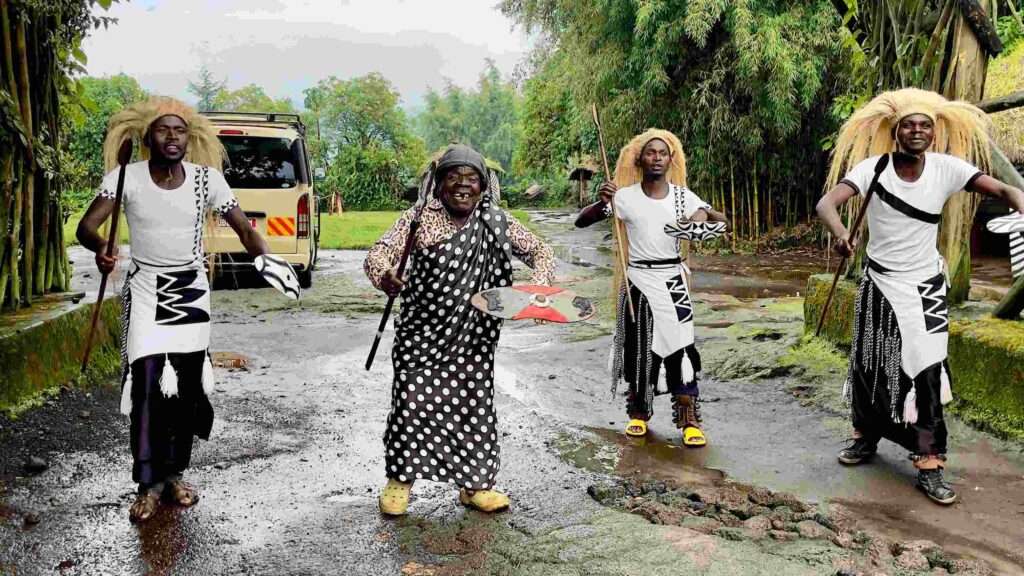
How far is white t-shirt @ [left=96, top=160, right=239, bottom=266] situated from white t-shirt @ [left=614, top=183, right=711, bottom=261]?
2.31 m

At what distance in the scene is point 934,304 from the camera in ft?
14.7

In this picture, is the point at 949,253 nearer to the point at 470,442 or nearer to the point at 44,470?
the point at 470,442

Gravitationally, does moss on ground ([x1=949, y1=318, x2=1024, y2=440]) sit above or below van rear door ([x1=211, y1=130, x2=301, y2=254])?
below

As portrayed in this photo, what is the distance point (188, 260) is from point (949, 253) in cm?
408

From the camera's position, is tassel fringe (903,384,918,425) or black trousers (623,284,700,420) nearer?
tassel fringe (903,384,918,425)

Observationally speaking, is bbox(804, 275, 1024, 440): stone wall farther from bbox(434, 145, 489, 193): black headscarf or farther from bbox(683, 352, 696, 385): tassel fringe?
bbox(434, 145, 489, 193): black headscarf

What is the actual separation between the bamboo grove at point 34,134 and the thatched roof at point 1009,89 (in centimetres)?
1120

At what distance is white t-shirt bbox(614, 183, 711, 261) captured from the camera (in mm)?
5301

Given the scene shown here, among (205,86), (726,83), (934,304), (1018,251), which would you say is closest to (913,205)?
(934,304)

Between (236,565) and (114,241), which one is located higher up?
(114,241)

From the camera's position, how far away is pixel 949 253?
5.44 m

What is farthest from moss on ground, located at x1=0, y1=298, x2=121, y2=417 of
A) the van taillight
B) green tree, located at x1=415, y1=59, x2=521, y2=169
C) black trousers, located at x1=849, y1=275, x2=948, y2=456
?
green tree, located at x1=415, y1=59, x2=521, y2=169

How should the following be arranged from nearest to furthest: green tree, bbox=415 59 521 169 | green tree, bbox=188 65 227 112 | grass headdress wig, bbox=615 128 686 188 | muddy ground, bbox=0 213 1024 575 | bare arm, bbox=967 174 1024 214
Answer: muddy ground, bbox=0 213 1024 575, bare arm, bbox=967 174 1024 214, grass headdress wig, bbox=615 128 686 188, green tree, bbox=188 65 227 112, green tree, bbox=415 59 521 169

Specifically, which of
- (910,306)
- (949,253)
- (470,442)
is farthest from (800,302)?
(470,442)
